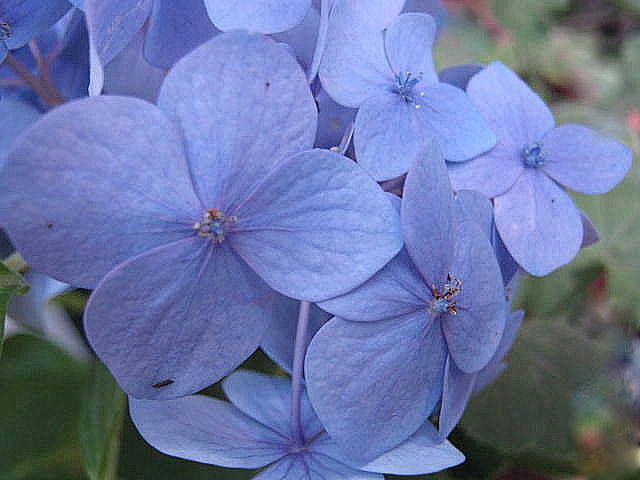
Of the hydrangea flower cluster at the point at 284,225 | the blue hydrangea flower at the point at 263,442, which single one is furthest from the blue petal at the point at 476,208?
the blue hydrangea flower at the point at 263,442

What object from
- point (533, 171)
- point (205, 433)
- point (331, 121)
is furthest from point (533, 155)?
point (205, 433)

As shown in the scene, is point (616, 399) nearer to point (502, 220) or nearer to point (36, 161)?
point (502, 220)

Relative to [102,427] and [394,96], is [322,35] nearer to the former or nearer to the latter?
[394,96]

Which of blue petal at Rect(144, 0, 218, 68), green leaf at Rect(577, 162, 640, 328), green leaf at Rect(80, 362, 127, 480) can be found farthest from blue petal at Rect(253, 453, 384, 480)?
green leaf at Rect(577, 162, 640, 328)

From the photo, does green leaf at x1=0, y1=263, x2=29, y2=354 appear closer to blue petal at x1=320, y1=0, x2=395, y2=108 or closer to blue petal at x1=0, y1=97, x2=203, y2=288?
blue petal at x1=0, y1=97, x2=203, y2=288

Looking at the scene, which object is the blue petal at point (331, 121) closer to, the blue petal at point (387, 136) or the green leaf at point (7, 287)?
the blue petal at point (387, 136)

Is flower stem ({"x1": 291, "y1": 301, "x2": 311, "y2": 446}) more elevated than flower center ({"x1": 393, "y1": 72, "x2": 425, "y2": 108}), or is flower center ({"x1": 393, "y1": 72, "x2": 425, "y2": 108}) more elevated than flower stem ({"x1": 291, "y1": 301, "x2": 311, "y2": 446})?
flower center ({"x1": 393, "y1": 72, "x2": 425, "y2": 108})
